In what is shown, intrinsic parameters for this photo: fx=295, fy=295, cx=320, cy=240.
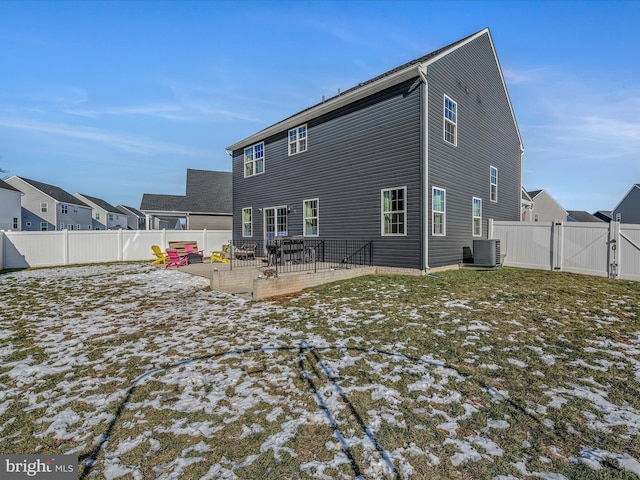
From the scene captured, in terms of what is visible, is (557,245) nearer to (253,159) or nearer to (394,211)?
(394,211)

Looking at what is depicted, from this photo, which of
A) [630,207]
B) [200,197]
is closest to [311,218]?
[200,197]

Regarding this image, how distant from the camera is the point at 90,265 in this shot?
50.5 ft

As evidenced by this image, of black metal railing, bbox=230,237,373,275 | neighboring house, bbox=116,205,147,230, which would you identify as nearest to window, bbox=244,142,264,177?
black metal railing, bbox=230,237,373,275

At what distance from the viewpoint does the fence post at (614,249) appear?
9.80m

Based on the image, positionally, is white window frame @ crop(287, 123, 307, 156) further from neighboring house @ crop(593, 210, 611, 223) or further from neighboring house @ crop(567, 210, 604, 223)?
neighboring house @ crop(593, 210, 611, 223)

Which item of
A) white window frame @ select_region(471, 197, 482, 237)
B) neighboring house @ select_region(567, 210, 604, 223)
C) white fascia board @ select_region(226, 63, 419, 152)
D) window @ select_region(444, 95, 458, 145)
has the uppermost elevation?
white fascia board @ select_region(226, 63, 419, 152)

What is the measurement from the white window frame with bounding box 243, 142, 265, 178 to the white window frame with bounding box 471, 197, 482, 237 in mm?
10862

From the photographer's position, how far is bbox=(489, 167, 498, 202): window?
1441 cm

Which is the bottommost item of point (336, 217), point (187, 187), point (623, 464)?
point (623, 464)

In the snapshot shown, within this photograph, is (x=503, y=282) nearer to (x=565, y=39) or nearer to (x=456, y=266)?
(x=456, y=266)

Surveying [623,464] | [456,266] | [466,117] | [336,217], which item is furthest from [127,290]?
[466,117]

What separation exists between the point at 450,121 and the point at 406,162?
285cm

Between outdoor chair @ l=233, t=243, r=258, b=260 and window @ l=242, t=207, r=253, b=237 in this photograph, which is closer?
outdoor chair @ l=233, t=243, r=258, b=260

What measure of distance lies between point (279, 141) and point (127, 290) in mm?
9911
